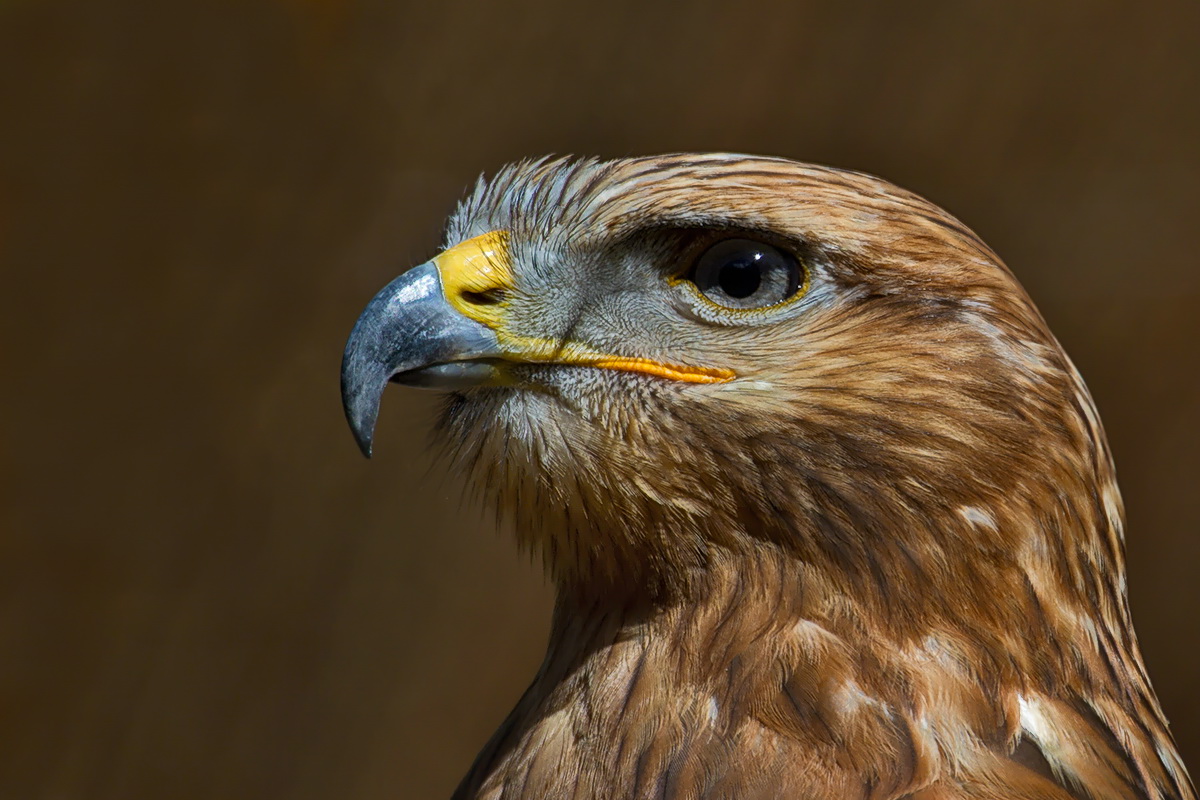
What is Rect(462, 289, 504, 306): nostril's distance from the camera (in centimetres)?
160

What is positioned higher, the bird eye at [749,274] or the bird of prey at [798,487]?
the bird eye at [749,274]

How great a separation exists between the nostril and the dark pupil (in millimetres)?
297

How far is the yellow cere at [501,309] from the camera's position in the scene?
5.00ft

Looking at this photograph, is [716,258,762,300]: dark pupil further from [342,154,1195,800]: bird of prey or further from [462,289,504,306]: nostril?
[462,289,504,306]: nostril

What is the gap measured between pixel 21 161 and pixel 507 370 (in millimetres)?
1988

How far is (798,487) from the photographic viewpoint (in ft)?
4.81

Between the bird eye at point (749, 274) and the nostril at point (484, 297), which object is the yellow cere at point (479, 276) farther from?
the bird eye at point (749, 274)

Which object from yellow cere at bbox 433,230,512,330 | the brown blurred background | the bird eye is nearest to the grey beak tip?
yellow cere at bbox 433,230,512,330

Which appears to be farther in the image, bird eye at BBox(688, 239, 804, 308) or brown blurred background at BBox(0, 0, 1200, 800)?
brown blurred background at BBox(0, 0, 1200, 800)

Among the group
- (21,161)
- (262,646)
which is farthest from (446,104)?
(262,646)

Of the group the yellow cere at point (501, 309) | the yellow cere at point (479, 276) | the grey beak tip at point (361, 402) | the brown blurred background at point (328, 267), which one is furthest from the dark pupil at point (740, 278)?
the brown blurred background at point (328, 267)

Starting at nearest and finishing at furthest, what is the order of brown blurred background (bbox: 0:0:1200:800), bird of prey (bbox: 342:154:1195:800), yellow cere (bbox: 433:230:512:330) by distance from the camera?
bird of prey (bbox: 342:154:1195:800)
yellow cere (bbox: 433:230:512:330)
brown blurred background (bbox: 0:0:1200:800)

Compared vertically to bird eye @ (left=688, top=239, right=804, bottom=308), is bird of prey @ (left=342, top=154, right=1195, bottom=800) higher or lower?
lower

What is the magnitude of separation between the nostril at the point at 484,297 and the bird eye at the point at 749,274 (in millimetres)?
279
